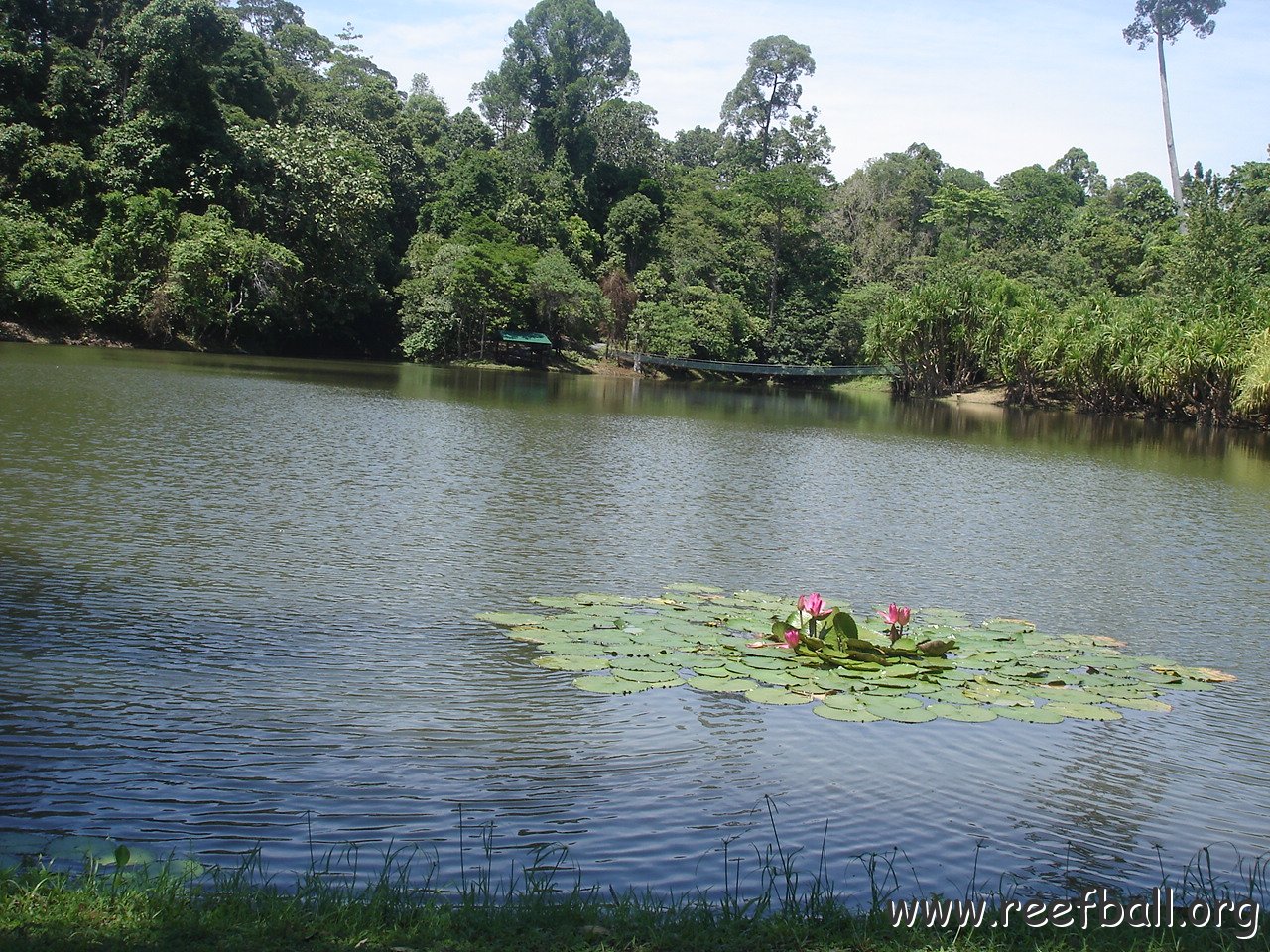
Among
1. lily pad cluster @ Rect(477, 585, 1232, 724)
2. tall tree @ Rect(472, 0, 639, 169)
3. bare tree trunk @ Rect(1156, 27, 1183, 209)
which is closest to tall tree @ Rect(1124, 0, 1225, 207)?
bare tree trunk @ Rect(1156, 27, 1183, 209)

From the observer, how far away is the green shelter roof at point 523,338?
6247cm

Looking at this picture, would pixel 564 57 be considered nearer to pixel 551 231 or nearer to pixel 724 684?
pixel 551 231

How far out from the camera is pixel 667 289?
7206 centimetres

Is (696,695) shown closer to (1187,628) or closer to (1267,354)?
(1187,628)

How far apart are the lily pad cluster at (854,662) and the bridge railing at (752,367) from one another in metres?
58.0

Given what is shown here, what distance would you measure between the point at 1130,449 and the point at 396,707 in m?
31.1

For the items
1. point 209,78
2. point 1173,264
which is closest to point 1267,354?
point 1173,264

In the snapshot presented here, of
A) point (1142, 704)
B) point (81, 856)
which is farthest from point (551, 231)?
point (81, 856)

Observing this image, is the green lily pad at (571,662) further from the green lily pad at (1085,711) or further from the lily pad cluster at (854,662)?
the green lily pad at (1085,711)

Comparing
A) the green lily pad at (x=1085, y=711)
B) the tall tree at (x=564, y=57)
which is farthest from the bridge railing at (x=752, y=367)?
the green lily pad at (x=1085, y=711)

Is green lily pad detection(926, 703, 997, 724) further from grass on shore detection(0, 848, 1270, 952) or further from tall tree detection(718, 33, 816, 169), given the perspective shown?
tall tree detection(718, 33, 816, 169)

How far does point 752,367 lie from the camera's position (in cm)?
7119

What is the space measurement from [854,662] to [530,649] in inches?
108

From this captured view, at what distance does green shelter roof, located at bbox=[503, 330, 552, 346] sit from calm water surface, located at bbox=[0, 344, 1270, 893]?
38.4 meters
